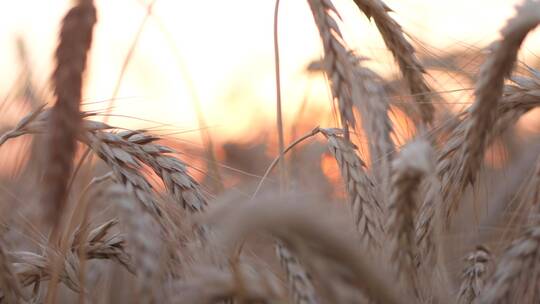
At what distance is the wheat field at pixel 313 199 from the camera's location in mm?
1118

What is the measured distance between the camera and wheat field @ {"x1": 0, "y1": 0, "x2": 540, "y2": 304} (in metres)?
1.12

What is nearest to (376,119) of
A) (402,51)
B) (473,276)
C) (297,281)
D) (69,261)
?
(402,51)

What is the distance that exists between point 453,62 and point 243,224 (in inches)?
42.2

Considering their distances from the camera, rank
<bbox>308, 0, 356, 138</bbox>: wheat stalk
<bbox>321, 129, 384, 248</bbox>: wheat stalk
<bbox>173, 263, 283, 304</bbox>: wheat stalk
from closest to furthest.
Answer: <bbox>173, 263, 283, 304</bbox>: wheat stalk, <bbox>321, 129, 384, 248</bbox>: wheat stalk, <bbox>308, 0, 356, 138</bbox>: wheat stalk

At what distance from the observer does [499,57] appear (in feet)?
4.46

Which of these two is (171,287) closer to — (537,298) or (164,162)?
(164,162)

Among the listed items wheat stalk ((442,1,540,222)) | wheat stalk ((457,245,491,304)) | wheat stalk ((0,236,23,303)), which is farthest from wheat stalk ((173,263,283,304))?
wheat stalk ((457,245,491,304))

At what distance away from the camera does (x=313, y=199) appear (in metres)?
1.21

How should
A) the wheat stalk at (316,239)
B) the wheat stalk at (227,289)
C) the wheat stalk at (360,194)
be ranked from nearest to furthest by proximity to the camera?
the wheat stalk at (316,239) → the wheat stalk at (227,289) → the wheat stalk at (360,194)

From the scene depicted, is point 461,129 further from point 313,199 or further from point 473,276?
point 313,199

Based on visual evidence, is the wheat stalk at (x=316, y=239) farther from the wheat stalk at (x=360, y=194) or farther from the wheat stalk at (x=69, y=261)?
the wheat stalk at (x=69, y=261)

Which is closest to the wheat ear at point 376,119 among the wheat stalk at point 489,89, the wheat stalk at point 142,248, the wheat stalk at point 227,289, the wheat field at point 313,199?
the wheat field at point 313,199

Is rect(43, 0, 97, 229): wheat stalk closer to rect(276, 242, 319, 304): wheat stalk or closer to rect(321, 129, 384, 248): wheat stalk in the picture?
rect(276, 242, 319, 304): wheat stalk

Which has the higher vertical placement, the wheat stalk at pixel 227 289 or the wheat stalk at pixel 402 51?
the wheat stalk at pixel 402 51
